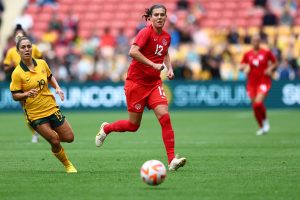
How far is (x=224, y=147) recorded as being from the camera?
A: 17.6m

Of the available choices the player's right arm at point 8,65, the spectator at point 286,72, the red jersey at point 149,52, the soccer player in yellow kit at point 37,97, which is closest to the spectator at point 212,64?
the spectator at point 286,72

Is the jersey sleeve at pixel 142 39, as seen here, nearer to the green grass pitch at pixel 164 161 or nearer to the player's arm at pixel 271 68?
the green grass pitch at pixel 164 161

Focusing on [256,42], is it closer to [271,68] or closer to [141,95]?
[271,68]

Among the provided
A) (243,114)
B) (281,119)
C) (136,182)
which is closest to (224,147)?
(136,182)

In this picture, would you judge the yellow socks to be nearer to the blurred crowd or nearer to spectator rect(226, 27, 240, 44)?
the blurred crowd

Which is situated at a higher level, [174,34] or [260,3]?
[260,3]

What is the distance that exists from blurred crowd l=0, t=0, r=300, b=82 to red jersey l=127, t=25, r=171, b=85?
63.1 feet

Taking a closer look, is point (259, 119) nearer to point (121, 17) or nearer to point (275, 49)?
point (275, 49)

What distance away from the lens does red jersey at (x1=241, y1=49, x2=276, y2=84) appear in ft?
73.9

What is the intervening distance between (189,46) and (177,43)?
64 centimetres

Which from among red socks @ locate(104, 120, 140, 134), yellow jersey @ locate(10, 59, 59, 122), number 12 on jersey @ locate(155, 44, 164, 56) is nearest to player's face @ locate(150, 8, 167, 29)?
number 12 on jersey @ locate(155, 44, 164, 56)

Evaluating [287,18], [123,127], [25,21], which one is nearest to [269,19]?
[287,18]

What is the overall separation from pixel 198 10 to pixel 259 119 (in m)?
15.1

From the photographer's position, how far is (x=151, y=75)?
1341cm
